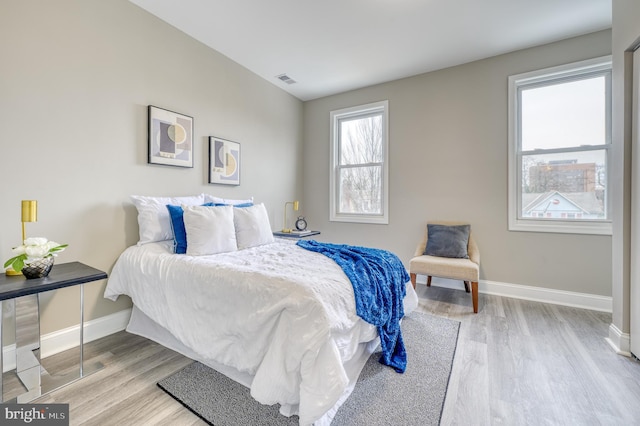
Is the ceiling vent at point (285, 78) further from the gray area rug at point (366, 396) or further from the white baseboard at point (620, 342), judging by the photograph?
the white baseboard at point (620, 342)

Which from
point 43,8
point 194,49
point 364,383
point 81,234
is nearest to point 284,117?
point 194,49

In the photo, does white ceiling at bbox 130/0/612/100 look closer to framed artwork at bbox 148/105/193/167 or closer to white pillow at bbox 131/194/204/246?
framed artwork at bbox 148/105/193/167

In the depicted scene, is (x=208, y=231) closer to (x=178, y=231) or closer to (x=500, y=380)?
(x=178, y=231)

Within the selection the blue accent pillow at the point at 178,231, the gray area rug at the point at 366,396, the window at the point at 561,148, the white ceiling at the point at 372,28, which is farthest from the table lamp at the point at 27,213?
the window at the point at 561,148

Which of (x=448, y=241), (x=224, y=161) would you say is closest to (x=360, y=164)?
(x=448, y=241)

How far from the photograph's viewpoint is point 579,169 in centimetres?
292

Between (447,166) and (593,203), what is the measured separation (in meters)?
1.49

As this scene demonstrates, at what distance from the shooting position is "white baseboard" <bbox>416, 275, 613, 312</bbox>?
2.79 m

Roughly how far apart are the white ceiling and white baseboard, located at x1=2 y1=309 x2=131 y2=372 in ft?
9.14

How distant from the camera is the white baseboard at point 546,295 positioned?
9.17 feet

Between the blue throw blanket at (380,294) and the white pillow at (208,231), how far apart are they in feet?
2.91

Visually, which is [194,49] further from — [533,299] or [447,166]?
[533,299]

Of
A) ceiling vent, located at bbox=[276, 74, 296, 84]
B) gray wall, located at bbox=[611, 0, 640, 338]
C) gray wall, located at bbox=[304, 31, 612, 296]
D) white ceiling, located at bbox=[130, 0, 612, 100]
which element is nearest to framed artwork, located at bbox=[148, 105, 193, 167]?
white ceiling, located at bbox=[130, 0, 612, 100]

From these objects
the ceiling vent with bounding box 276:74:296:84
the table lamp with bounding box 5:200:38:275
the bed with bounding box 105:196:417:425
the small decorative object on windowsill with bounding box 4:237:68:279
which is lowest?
the bed with bounding box 105:196:417:425
